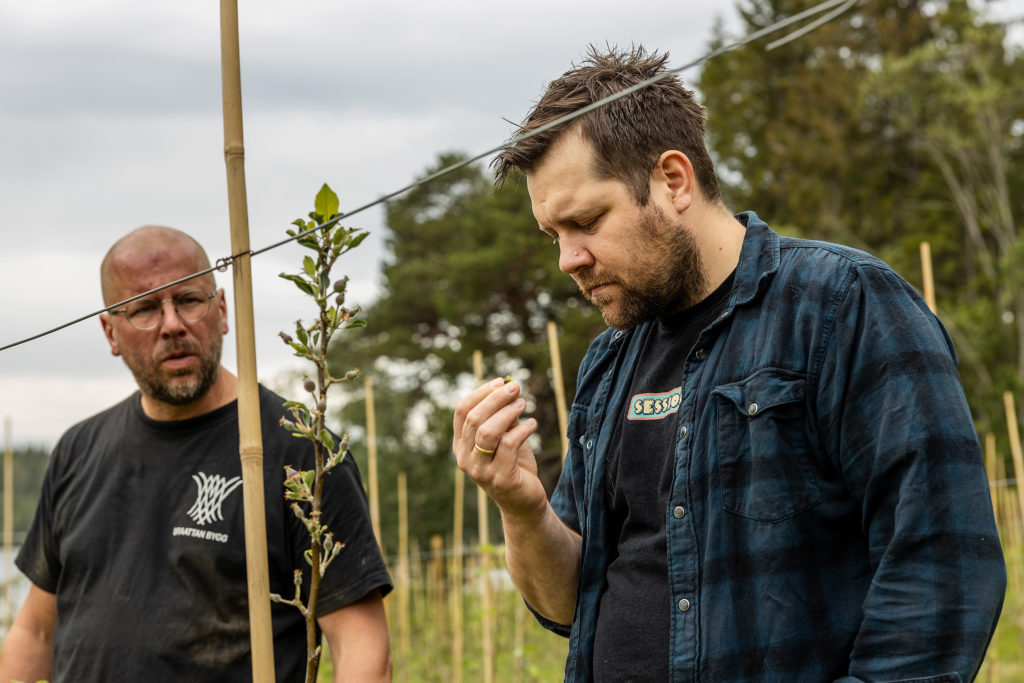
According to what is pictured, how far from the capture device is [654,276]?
4.84 feet

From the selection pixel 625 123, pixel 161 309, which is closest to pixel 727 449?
pixel 625 123

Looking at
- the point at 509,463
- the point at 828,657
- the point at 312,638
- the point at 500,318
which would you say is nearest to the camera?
the point at 312,638

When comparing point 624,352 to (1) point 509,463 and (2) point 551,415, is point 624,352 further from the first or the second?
(2) point 551,415

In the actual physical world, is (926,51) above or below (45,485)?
above

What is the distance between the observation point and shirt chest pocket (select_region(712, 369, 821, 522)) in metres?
1.29

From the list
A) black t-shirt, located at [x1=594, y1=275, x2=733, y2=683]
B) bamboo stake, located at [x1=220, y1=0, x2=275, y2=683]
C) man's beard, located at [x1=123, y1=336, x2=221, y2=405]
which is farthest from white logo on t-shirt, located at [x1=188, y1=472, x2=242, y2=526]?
bamboo stake, located at [x1=220, y1=0, x2=275, y2=683]

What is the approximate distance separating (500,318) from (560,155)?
16.0 metres

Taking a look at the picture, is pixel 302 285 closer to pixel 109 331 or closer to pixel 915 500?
pixel 915 500

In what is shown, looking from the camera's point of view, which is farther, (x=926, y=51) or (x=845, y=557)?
(x=926, y=51)

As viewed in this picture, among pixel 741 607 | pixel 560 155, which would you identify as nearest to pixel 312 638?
pixel 741 607

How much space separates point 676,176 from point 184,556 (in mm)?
1159

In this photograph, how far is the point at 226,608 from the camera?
1959 millimetres

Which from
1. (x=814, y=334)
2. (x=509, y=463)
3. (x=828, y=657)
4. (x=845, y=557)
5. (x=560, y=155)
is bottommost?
(x=828, y=657)

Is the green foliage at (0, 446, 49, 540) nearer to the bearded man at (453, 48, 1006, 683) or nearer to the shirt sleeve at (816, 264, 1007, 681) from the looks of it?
the bearded man at (453, 48, 1006, 683)
